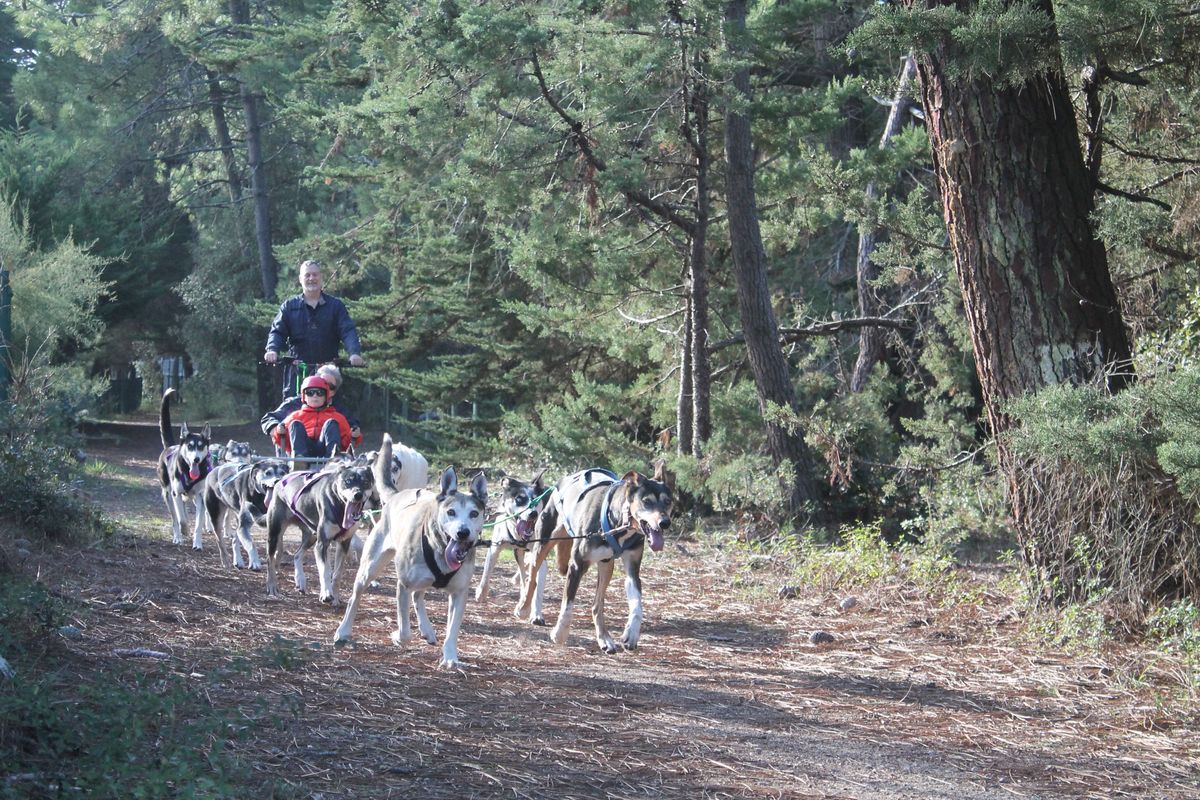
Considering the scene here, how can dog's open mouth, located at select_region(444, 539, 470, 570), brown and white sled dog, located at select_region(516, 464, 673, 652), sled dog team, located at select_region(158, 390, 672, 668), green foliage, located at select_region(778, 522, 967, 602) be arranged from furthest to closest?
1. green foliage, located at select_region(778, 522, 967, 602)
2. brown and white sled dog, located at select_region(516, 464, 673, 652)
3. sled dog team, located at select_region(158, 390, 672, 668)
4. dog's open mouth, located at select_region(444, 539, 470, 570)

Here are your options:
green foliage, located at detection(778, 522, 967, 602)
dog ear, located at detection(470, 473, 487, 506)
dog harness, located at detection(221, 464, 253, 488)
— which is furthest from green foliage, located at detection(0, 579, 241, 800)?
green foliage, located at detection(778, 522, 967, 602)

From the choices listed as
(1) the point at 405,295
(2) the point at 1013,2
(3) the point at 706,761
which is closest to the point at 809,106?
(2) the point at 1013,2

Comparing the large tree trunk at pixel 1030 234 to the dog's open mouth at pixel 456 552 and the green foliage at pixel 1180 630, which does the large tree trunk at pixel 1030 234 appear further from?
the dog's open mouth at pixel 456 552

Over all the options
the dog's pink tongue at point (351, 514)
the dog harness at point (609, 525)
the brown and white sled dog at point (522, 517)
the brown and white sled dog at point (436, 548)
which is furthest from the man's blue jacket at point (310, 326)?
the dog harness at point (609, 525)

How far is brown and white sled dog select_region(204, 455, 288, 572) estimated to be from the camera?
419 inches

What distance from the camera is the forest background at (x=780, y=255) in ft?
27.2

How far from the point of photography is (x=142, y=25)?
111 ft

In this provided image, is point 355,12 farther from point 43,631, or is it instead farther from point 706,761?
point 706,761

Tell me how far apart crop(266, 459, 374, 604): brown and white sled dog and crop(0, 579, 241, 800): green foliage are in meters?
3.07

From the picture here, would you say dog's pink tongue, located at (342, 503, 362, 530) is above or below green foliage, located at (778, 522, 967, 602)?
above

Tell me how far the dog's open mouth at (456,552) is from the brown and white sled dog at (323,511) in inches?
72.1

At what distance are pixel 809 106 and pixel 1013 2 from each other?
6350 millimetres

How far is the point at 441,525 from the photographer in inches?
293

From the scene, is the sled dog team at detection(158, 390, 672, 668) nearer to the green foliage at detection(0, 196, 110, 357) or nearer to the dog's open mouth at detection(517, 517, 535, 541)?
the dog's open mouth at detection(517, 517, 535, 541)
